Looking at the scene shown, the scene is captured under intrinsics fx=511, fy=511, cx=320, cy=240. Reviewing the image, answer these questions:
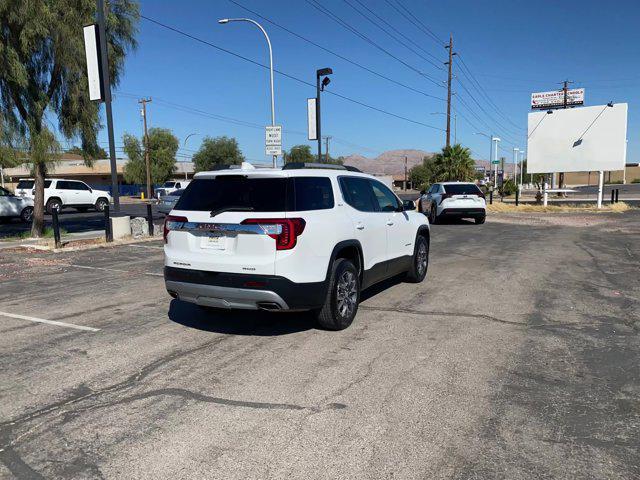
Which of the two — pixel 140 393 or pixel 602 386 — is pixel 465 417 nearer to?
pixel 602 386

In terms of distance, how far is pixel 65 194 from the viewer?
28422 mm

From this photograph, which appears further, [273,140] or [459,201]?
[273,140]

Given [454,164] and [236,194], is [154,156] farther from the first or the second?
[236,194]

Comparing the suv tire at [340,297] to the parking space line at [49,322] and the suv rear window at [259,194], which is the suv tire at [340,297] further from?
the parking space line at [49,322]

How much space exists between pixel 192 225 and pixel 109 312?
227 cm

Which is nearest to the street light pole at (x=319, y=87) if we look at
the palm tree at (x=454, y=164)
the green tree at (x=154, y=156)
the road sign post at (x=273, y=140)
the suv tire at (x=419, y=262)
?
the road sign post at (x=273, y=140)

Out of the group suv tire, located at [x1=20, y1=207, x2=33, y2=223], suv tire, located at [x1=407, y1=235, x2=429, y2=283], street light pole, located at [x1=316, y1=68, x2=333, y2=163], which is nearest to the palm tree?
street light pole, located at [x1=316, y1=68, x2=333, y2=163]

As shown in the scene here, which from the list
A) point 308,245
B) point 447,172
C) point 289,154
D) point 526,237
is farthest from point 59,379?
point 289,154

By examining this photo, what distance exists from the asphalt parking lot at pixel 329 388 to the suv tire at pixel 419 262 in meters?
0.42

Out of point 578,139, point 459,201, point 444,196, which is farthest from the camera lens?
point 578,139

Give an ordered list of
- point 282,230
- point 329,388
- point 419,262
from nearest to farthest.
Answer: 1. point 329,388
2. point 282,230
3. point 419,262

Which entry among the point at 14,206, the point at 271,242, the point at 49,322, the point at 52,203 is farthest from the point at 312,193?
the point at 52,203

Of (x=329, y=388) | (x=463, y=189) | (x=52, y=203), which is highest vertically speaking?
(x=463, y=189)

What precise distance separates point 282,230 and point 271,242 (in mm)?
159
